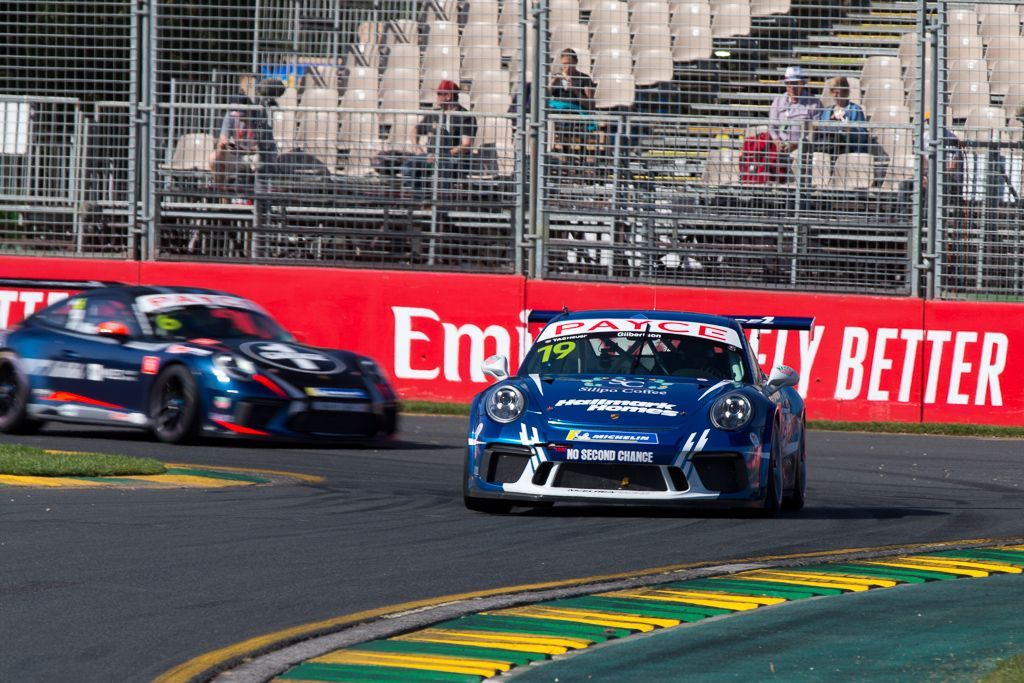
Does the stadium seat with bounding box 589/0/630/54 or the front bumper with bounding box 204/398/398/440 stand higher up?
the stadium seat with bounding box 589/0/630/54

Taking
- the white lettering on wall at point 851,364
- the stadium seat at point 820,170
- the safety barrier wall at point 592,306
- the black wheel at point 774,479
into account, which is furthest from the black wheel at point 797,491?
the stadium seat at point 820,170

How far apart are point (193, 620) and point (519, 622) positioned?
1135 millimetres

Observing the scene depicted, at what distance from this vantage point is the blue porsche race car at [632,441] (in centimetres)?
887

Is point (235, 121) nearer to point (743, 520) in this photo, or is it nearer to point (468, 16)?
point (468, 16)

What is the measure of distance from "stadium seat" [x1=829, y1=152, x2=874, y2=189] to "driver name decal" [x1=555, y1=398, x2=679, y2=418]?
24.6ft

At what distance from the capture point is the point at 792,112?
53.4 ft

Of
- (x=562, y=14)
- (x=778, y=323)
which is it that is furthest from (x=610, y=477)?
(x=562, y=14)

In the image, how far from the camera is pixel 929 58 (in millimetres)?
16000

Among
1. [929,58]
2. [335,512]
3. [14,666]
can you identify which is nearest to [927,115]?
[929,58]

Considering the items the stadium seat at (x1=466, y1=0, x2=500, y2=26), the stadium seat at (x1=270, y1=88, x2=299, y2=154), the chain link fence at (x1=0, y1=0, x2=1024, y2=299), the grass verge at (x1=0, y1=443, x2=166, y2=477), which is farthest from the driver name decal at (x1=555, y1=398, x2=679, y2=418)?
the stadium seat at (x1=270, y1=88, x2=299, y2=154)

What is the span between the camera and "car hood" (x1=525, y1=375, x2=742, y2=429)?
8984 mm

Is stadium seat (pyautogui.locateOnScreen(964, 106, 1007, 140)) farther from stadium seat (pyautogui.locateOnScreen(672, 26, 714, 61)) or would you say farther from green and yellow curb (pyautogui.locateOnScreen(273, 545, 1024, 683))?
green and yellow curb (pyautogui.locateOnScreen(273, 545, 1024, 683))

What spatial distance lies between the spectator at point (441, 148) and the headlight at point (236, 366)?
15.4ft

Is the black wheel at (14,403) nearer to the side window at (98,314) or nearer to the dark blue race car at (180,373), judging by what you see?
the dark blue race car at (180,373)
